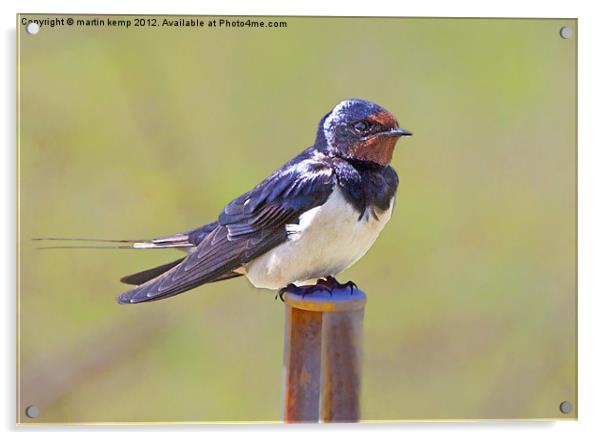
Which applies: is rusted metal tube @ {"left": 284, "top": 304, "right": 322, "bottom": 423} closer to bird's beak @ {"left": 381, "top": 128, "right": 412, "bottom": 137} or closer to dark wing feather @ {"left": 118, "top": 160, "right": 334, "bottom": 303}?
dark wing feather @ {"left": 118, "top": 160, "right": 334, "bottom": 303}

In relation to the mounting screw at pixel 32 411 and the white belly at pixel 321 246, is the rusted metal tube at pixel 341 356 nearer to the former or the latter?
the white belly at pixel 321 246

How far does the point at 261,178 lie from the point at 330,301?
16.6 inches

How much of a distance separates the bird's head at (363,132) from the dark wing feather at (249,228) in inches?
3.2

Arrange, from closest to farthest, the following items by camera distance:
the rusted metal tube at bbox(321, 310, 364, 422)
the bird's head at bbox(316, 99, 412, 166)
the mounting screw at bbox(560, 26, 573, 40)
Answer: the rusted metal tube at bbox(321, 310, 364, 422) < the bird's head at bbox(316, 99, 412, 166) < the mounting screw at bbox(560, 26, 573, 40)

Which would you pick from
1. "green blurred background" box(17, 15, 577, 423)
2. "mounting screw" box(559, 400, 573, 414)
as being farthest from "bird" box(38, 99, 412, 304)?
"mounting screw" box(559, 400, 573, 414)

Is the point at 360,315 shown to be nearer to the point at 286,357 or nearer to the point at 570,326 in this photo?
the point at 286,357

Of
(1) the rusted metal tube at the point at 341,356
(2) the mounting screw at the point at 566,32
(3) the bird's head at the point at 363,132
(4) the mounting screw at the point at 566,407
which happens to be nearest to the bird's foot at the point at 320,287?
(1) the rusted metal tube at the point at 341,356

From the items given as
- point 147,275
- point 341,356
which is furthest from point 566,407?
point 147,275

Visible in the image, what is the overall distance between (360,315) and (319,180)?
1.03ft

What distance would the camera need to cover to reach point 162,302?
2646 millimetres

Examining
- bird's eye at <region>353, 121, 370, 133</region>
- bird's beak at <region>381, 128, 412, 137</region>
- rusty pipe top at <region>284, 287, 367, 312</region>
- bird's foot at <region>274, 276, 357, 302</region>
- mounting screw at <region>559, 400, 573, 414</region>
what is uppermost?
bird's eye at <region>353, 121, 370, 133</region>

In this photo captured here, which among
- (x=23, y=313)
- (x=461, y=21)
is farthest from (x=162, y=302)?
(x=461, y=21)

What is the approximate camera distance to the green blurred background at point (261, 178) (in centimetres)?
253

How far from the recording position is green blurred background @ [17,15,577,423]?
2.53 meters
